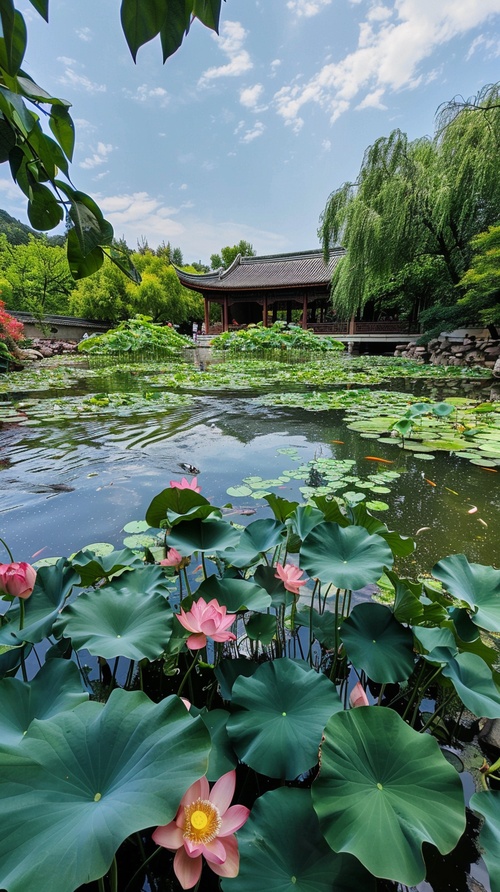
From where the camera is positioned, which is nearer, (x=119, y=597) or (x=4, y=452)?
(x=119, y=597)

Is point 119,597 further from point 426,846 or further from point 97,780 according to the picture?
point 426,846

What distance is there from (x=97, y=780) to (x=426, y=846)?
572 mm

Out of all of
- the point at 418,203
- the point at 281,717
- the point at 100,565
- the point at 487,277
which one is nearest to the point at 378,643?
the point at 281,717

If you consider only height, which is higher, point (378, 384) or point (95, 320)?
point (95, 320)

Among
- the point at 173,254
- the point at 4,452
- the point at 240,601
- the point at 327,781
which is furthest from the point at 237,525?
the point at 173,254

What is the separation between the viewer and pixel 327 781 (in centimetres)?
46

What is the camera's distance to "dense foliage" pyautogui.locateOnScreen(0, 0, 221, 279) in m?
0.43

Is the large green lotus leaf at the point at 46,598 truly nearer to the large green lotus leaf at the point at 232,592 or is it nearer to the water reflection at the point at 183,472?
the large green lotus leaf at the point at 232,592

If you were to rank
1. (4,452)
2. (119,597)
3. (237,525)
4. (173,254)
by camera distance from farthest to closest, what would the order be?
1. (173,254)
2. (4,452)
3. (237,525)
4. (119,597)

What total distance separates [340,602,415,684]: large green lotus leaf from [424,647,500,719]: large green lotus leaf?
0.09m

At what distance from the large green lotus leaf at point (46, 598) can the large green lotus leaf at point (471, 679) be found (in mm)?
655

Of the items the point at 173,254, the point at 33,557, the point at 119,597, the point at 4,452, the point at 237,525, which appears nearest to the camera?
the point at 119,597

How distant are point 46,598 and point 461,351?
10.2m

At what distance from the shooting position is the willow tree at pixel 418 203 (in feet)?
25.2
